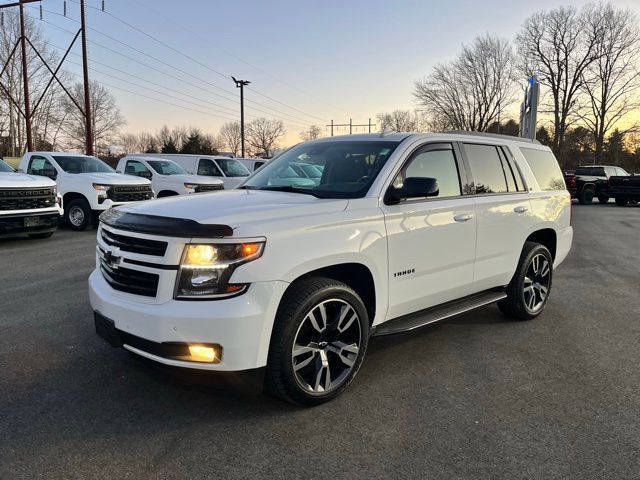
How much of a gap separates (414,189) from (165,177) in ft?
41.8

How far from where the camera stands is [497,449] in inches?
111

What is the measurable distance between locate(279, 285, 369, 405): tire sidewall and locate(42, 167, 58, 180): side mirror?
1122cm

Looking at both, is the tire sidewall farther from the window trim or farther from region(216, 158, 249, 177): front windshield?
region(216, 158, 249, 177): front windshield

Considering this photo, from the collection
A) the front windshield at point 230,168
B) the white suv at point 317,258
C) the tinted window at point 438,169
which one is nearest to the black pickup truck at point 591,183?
the front windshield at point 230,168

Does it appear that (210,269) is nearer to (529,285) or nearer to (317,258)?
(317,258)

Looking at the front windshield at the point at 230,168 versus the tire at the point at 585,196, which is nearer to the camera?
the front windshield at the point at 230,168

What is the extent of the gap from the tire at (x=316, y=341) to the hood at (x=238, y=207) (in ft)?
1.53

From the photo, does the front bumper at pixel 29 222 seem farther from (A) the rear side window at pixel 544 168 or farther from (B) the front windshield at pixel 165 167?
(A) the rear side window at pixel 544 168

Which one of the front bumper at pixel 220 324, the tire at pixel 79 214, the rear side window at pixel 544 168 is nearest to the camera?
the front bumper at pixel 220 324

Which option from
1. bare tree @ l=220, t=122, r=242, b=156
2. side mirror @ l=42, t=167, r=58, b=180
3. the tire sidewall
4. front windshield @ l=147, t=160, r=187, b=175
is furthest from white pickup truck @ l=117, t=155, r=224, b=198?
bare tree @ l=220, t=122, r=242, b=156

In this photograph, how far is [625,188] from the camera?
2342cm

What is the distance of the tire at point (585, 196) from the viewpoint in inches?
978

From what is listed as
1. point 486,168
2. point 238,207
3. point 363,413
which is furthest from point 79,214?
point 363,413

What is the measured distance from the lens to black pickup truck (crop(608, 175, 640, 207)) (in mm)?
23203
